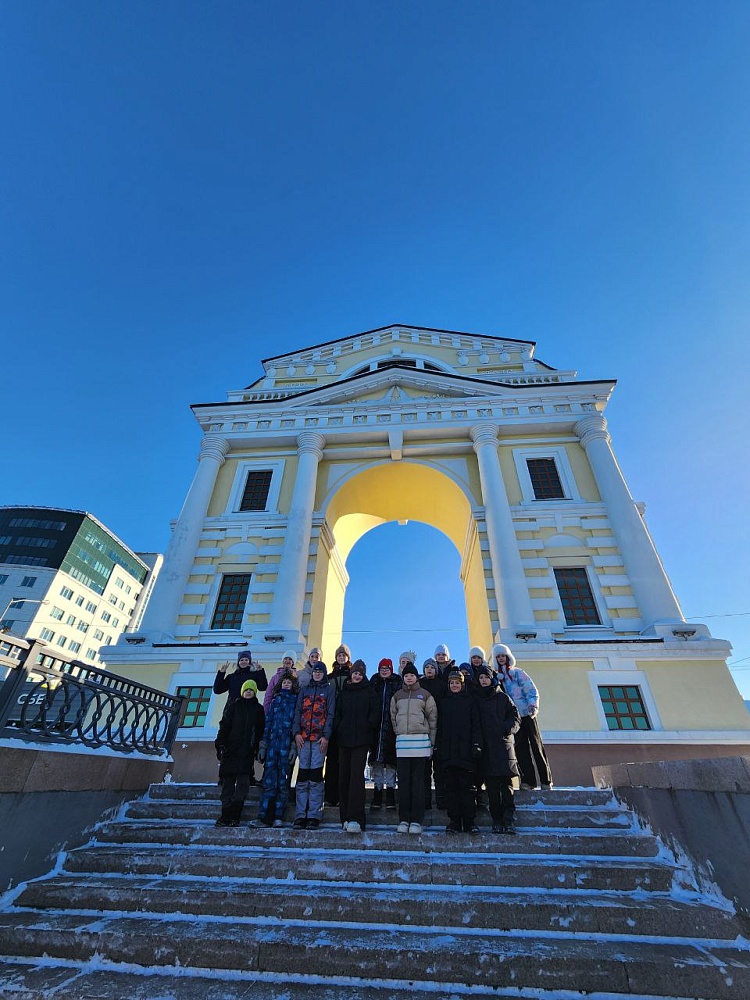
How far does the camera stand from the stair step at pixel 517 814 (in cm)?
548

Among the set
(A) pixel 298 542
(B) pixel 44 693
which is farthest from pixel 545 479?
(B) pixel 44 693

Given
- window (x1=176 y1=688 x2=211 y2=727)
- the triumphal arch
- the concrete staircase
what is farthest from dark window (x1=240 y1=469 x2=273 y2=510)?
the concrete staircase

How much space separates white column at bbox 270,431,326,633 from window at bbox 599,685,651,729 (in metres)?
8.53

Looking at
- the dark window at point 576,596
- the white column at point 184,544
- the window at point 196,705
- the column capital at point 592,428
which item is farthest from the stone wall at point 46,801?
the column capital at point 592,428

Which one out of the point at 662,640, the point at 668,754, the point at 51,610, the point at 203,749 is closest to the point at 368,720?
the point at 203,749

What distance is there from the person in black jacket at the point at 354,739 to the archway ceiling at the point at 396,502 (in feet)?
38.5

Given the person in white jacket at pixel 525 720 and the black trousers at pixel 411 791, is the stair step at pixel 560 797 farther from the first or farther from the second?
the black trousers at pixel 411 791

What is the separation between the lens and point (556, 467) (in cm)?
1755

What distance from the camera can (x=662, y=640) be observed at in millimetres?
12320

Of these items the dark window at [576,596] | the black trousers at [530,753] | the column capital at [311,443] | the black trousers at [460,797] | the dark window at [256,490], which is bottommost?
the black trousers at [460,797]

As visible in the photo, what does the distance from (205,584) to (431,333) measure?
16.5m

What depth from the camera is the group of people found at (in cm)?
538

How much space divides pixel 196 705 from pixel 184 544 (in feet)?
17.7

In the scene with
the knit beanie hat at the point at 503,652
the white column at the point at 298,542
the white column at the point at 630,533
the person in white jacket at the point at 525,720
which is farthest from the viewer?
the white column at the point at 298,542
